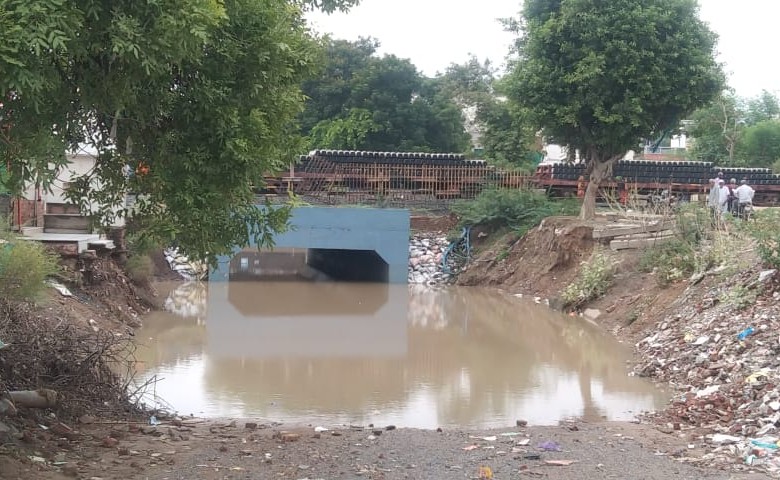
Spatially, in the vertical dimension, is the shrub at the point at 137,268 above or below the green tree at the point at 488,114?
below

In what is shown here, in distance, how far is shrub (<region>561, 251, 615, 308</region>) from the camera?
16.9m

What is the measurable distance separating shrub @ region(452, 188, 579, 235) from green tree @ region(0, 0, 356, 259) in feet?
60.4

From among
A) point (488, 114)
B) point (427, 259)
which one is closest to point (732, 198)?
point (427, 259)

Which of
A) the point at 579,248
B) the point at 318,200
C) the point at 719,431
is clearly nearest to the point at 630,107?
the point at 579,248

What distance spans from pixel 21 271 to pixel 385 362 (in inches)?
209

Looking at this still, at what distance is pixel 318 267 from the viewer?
27750mm

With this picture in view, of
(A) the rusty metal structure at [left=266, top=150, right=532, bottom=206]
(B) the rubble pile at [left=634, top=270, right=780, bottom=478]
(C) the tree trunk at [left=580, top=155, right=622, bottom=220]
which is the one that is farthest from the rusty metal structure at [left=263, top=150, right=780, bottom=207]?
(B) the rubble pile at [left=634, top=270, right=780, bottom=478]

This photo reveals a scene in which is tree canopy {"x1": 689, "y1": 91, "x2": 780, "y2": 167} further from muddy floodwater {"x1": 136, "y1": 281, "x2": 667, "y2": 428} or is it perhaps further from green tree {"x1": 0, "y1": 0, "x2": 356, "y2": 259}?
green tree {"x1": 0, "y1": 0, "x2": 356, "y2": 259}

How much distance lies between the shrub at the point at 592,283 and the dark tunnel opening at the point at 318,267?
267 inches

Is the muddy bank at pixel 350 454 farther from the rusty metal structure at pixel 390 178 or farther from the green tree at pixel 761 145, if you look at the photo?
the green tree at pixel 761 145

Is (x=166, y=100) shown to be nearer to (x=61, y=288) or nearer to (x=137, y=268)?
(x=61, y=288)

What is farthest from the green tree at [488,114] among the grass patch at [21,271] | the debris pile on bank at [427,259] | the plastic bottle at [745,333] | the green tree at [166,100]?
the green tree at [166,100]

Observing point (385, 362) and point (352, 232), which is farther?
point (352, 232)

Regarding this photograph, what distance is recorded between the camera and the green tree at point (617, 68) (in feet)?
59.4
